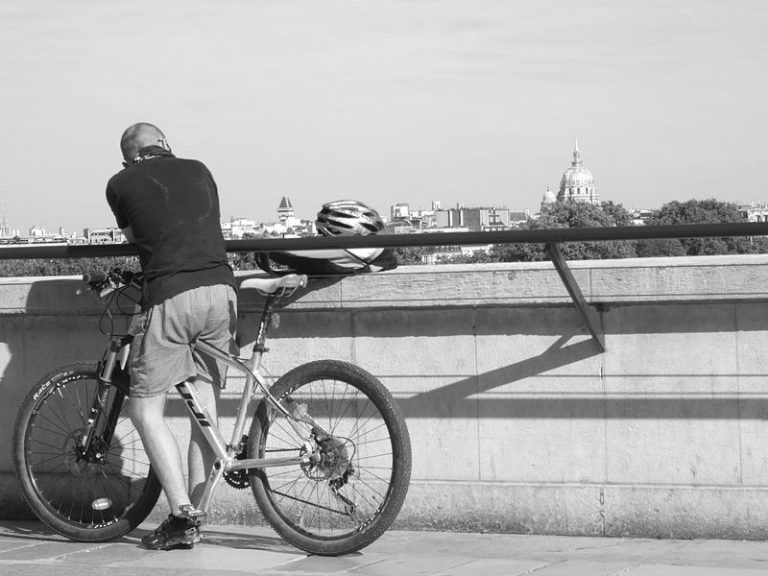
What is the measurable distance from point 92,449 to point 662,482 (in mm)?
2534

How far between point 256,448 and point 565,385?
1401 mm

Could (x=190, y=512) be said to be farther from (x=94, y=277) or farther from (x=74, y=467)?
(x=94, y=277)

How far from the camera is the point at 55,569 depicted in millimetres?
5293

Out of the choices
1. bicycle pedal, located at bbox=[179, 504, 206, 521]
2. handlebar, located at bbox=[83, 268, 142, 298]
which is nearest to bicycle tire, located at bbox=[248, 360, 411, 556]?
bicycle pedal, located at bbox=[179, 504, 206, 521]

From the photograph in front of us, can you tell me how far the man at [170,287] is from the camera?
17.7ft

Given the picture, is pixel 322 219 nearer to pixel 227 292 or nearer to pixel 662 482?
pixel 227 292

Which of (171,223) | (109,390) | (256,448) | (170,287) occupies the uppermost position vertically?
(171,223)

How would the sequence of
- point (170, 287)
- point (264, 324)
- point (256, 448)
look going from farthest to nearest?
1. point (264, 324)
2. point (256, 448)
3. point (170, 287)

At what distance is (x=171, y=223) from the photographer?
5.43 m

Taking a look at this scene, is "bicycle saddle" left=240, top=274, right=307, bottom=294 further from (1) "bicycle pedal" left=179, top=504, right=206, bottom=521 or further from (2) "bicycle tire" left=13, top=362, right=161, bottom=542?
(1) "bicycle pedal" left=179, top=504, right=206, bottom=521

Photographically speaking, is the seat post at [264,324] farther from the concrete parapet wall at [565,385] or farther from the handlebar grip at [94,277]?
the handlebar grip at [94,277]

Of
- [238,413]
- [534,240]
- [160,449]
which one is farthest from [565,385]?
[160,449]

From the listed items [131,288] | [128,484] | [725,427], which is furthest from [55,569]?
[725,427]

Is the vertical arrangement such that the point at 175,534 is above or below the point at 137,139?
below
